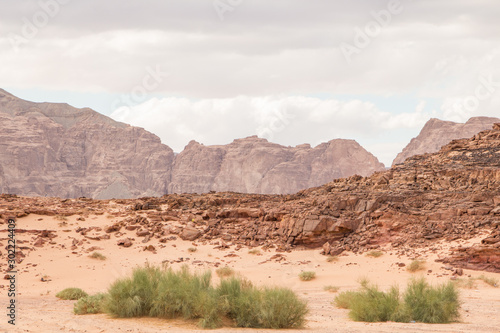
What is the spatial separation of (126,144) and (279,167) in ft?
132

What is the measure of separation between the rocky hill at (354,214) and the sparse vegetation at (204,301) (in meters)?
12.7

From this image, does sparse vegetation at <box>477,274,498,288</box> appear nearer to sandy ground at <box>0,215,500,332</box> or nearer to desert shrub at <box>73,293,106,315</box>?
sandy ground at <box>0,215,500,332</box>

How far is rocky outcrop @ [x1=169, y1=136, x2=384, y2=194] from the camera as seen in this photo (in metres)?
140

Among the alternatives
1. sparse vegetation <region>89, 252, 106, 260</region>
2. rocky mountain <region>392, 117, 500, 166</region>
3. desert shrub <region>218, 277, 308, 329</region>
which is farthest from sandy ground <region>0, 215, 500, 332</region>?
rocky mountain <region>392, 117, 500, 166</region>

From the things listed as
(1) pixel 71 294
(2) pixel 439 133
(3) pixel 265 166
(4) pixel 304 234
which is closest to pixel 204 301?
(1) pixel 71 294

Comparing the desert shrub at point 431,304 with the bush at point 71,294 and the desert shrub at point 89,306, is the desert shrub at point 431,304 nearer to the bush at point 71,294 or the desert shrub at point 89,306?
the desert shrub at point 89,306

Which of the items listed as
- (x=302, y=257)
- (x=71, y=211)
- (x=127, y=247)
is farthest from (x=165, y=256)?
(x=71, y=211)

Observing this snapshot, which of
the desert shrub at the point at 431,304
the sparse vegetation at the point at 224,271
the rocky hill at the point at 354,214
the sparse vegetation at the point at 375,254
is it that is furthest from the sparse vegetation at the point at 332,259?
the desert shrub at the point at 431,304

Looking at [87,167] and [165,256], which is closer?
[165,256]

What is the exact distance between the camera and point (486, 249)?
2336 cm

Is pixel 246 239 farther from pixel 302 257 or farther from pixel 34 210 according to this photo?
pixel 34 210

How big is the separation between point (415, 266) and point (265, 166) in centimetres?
11944

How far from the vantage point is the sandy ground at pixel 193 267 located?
1314 centimetres

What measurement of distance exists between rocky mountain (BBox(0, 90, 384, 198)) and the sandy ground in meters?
103
